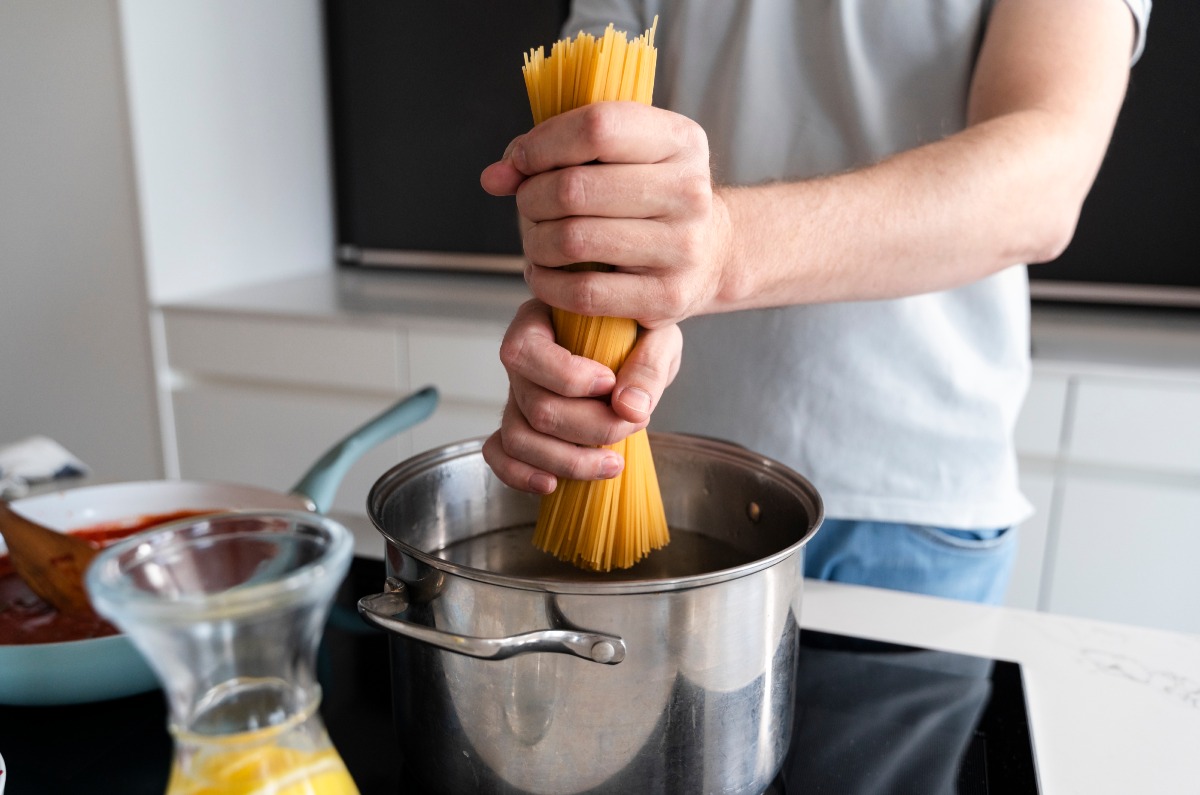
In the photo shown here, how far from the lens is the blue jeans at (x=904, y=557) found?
0.92 meters

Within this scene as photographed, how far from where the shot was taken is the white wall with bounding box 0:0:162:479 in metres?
1.82

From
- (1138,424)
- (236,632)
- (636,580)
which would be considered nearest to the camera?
(236,632)

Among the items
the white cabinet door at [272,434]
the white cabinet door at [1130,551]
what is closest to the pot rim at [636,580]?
the white cabinet door at [1130,551]

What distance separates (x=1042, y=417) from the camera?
1555 mm

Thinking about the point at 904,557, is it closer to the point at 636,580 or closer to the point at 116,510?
the point at 636,580

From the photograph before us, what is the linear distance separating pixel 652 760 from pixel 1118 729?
0.34 metres

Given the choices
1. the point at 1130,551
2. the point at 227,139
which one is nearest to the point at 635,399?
the point at 1130,551

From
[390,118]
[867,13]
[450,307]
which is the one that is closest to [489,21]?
[390,118]

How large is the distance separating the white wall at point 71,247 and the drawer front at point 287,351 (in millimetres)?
110

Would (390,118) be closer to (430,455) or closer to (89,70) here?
(89,70)

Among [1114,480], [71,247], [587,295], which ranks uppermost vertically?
[587,295]

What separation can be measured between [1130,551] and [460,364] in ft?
3.92

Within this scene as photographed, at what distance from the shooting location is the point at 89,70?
5.94 feet

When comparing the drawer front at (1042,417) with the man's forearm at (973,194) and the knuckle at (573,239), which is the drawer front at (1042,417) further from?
the knuckle at (573,239)
